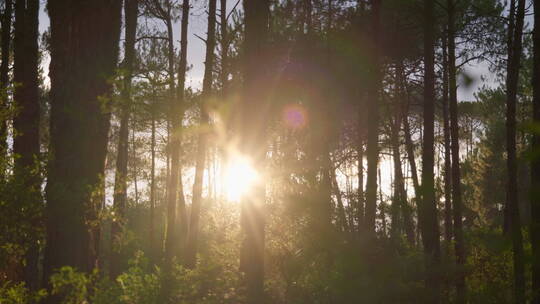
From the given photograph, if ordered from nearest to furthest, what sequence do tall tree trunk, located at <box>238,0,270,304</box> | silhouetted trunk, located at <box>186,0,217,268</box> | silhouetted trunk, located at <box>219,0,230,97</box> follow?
tall tree trunk, located at <box>238,0,270,304</box> < silhouetted trunk, located at <box>186,0,217,268</box> < silhouetted trunk, located at <box>219,0,230,97</box>

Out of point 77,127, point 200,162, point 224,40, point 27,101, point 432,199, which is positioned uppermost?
point 224,40

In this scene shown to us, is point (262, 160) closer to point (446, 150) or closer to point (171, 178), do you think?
point (171, 178)

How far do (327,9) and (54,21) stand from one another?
15.1m

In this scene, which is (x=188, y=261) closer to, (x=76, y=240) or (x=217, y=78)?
(x=217, y=78)

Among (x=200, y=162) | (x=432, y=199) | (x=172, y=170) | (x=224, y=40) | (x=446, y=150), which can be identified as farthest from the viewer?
(x=224, y=40)

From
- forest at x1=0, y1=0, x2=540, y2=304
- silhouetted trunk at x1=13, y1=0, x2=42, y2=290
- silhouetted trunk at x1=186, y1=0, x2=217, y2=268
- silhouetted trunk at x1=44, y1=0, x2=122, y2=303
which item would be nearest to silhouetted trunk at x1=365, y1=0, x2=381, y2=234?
forest at x1=0, y1=0, x2=540, y2=304

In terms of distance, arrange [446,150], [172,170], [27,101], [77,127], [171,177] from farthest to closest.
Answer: [446,150] < [171,177] < [172,170] < [27,101] < [77,127]

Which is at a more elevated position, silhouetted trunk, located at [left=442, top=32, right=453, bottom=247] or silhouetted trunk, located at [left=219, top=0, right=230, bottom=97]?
silhouetted trunk, located at [left=219, top=0, right=230, bottom=97]

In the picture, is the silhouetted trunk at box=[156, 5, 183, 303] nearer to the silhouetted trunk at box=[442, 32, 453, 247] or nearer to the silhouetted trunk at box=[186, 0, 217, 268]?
the silhouetted trunk at box=[186, 0, 217, 268]

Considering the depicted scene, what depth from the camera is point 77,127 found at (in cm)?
476

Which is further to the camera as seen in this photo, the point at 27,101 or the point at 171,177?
the point at 171,177

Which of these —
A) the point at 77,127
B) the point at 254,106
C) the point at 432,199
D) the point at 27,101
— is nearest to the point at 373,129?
the point at 432,199

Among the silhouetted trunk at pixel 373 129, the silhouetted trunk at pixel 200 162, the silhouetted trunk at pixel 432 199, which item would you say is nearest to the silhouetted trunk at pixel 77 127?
the silhouetted trunk at pixel 432 199

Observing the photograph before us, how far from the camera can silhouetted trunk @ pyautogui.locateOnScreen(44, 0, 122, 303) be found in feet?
15.4
